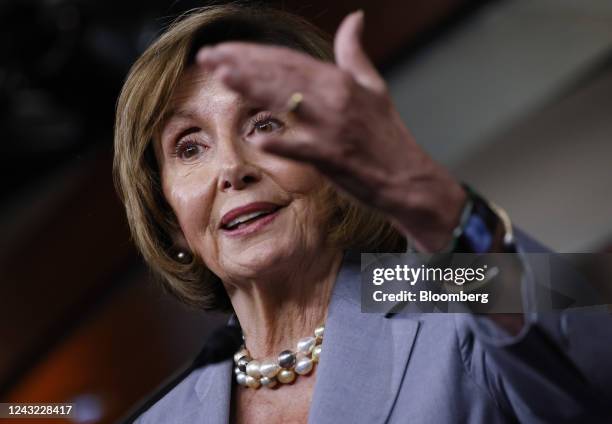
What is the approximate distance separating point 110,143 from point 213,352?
862 millimetres

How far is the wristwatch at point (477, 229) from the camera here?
2.52 ft

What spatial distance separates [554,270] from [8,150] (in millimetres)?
1338

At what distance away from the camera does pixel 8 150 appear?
1861 mm

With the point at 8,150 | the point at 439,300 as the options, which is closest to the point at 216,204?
the point at 439,300

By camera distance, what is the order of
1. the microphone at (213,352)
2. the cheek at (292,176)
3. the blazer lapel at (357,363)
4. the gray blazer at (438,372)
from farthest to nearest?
the microphone at (213,352) → the cheek at (292,176) → the blazer lapel at (357,363) → the gray blazer at (438,372)

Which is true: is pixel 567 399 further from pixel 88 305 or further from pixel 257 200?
pixel 88 305

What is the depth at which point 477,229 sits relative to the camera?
77cm

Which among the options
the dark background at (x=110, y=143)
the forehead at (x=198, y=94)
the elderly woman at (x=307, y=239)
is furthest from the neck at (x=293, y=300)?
the dark background at (x=110, y=143)

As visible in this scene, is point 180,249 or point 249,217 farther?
point 180,249

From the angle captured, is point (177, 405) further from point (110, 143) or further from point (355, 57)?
point (110, 143)

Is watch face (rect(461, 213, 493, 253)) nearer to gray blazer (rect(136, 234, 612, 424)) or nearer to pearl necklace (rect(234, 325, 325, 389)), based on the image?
gray blazer (rect(136, 234, 612, 424))

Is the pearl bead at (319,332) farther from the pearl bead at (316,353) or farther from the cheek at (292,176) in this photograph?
the cheek at (292,176)

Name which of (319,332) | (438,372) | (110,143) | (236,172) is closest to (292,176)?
(236,172)

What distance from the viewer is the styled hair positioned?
3.84 feet
